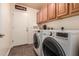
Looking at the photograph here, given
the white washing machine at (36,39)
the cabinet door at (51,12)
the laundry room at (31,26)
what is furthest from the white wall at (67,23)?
the white washing machine at (36,39)

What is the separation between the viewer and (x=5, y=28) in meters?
1.18

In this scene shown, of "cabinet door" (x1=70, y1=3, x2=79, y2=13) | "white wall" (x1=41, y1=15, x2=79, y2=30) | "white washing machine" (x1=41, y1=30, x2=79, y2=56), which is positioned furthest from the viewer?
"white wall" (x1=41, y1=15, x2=79, y2=30)

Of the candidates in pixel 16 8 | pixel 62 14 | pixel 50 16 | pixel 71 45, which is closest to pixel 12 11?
pixel 16 8

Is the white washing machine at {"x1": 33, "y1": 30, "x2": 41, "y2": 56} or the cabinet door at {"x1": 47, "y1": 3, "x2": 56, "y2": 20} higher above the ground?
the cabinet door at {"x1": 47, "y1": 3, "x2": 56, "y2": 20}

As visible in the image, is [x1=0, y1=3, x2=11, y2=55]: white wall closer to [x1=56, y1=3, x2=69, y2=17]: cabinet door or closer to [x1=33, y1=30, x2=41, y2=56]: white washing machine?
[x1=33, y1=30, x2=41, y2=56]: white washing machine

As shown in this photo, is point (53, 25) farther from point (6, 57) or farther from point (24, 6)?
point (6, 57)

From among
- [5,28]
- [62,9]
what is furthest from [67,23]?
[5,28]

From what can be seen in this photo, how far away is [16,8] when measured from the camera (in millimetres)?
1187

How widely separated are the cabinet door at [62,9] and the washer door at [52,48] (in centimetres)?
36

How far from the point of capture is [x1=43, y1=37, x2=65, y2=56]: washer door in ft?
3.16

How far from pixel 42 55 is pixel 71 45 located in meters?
0.41

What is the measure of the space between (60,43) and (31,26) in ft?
1.44

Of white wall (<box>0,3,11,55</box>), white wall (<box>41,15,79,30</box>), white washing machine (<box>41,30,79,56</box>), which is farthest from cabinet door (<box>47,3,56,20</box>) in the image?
white wall (<box>0,3,11,55</box>)

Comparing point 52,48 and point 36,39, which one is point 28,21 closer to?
point 36,39
